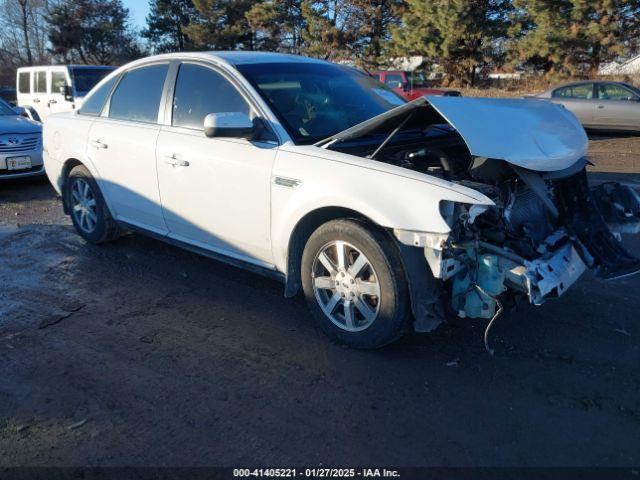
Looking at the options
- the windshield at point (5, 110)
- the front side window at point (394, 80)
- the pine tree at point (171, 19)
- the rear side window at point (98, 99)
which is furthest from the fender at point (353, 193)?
the pine tree at point (171, 19)

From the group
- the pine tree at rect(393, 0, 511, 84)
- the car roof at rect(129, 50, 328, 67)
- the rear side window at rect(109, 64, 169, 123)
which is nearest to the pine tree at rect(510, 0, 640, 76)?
the pine tree at rect(393, 0, 511, 84)

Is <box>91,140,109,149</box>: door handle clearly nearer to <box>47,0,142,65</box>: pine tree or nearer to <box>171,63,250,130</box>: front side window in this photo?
<box>171,63,250,130</box>: front side window

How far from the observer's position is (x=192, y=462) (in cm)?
267

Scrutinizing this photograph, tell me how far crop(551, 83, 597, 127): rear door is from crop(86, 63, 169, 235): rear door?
1188 cm

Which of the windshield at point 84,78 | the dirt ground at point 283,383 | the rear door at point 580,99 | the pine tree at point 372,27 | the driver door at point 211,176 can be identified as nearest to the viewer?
the dirt ground at point 283,383

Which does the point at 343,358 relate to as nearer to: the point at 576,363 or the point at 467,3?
the point at 576,363

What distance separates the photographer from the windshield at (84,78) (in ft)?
46.8

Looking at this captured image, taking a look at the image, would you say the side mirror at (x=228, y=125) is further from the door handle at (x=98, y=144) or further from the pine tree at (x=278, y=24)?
the pine tree at (x=278, y=24)

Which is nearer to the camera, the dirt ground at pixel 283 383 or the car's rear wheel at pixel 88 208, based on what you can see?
the dirt ground at pixel 283 383

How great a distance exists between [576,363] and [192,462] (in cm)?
229

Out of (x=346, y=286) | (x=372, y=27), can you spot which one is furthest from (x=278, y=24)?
(x=346, y=286)

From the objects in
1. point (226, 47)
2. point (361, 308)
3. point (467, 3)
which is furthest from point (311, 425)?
point (226, 47)

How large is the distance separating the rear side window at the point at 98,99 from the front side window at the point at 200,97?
1.22 m

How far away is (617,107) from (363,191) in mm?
12764
